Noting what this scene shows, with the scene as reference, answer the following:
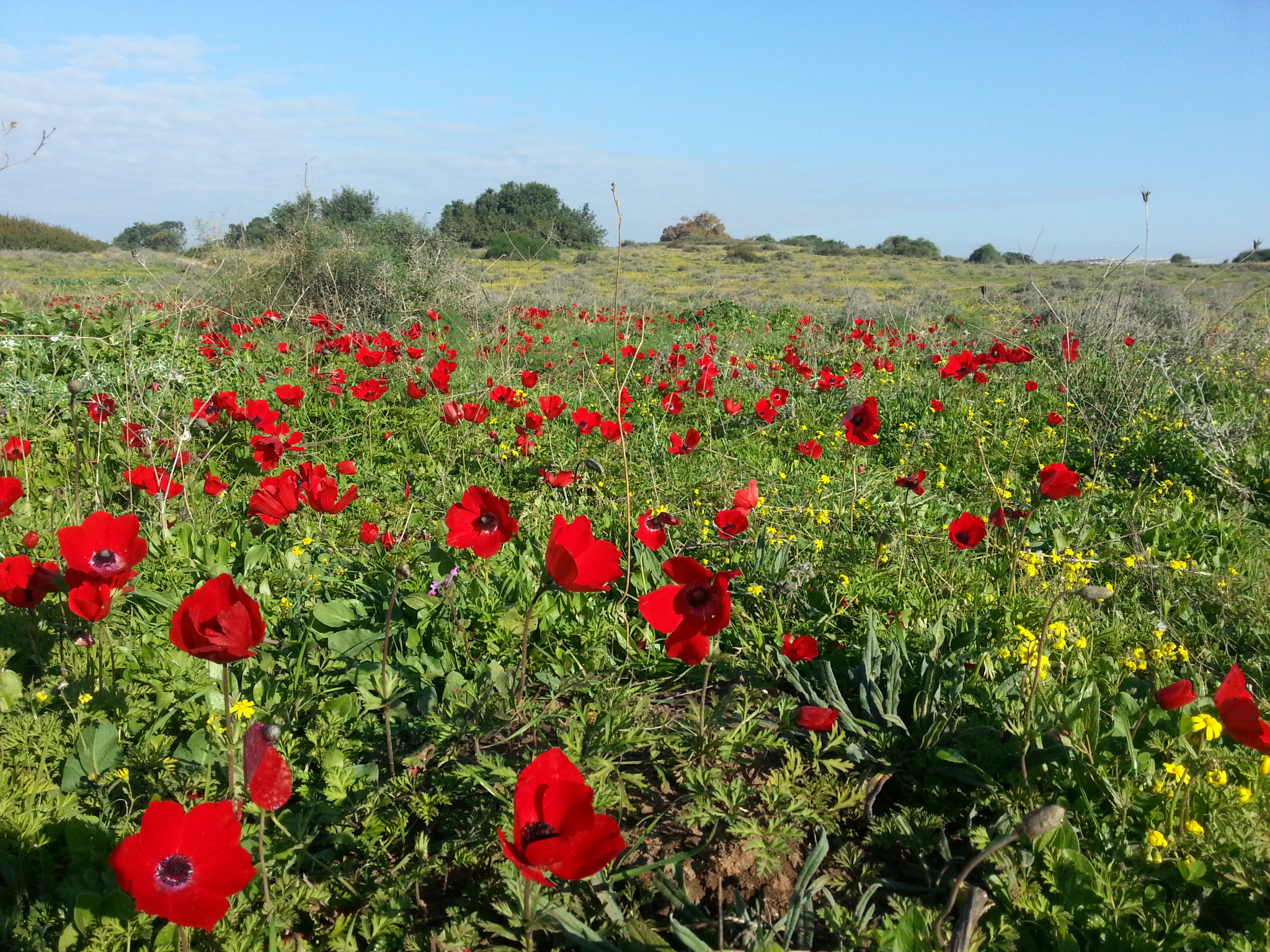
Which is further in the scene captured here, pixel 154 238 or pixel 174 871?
pixel 154 238

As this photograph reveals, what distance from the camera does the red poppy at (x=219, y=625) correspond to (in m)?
1.30

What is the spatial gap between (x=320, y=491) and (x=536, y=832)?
68.1 inches

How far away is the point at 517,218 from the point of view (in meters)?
23.3

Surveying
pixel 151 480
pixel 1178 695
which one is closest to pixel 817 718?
pixel 1178 695

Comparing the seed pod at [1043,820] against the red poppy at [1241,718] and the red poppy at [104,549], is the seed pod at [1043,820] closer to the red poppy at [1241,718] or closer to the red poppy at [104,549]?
the red poppy at [1241,718]

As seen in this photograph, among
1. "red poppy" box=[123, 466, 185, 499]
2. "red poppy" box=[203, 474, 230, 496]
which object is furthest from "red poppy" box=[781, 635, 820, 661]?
"red poppy" box=[203, 474, 230, 496]

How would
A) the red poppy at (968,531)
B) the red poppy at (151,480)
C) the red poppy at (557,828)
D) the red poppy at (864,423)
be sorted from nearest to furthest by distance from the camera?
the red poppy at (557,828) → the red poppy at (968,531) → the red poppy at (864,423) → the red poppy at (151,480)

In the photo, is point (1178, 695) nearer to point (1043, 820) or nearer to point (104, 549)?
point (1043, 820)

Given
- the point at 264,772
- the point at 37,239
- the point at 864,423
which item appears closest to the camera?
the point at 264,772

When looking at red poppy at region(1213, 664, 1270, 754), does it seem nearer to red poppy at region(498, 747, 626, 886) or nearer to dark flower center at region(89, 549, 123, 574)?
red poppy at region(498, 747, 626, 886)

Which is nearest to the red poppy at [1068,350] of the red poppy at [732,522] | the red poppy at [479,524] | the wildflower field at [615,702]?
the wildflower field at [615,702]

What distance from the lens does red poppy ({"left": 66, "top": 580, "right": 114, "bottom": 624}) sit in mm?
1793

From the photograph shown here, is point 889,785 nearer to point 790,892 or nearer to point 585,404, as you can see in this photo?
point 790,892

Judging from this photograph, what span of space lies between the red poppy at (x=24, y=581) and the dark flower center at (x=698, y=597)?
59.7 inches
